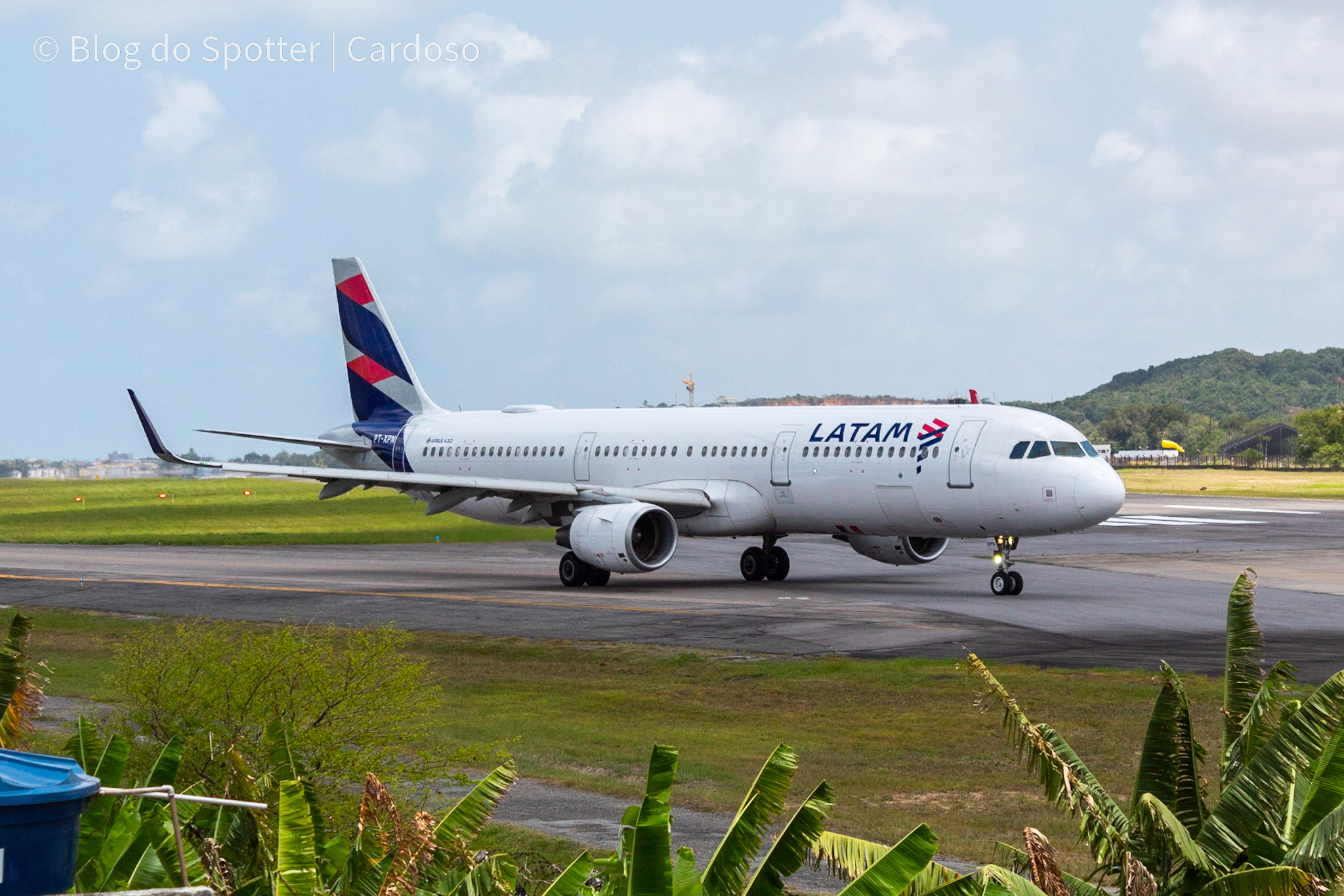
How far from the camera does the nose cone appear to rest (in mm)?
27625

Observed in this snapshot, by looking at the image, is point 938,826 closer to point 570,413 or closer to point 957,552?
point 570,413

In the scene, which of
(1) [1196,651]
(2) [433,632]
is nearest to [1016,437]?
(1) [1196,651]

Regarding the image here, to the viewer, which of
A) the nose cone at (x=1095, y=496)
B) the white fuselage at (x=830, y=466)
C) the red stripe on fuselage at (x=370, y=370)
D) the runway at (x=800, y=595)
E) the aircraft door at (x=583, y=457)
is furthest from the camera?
the red stripe on fuselage at (x=370, y=370)

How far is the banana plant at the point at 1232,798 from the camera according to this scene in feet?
18.4

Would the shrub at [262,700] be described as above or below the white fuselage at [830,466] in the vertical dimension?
below

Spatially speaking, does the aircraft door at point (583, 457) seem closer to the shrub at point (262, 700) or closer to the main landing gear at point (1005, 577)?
the main landing gear at point (1005, 577)

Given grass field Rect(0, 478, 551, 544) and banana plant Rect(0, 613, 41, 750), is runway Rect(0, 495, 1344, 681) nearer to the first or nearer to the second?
grass field Rect(0, 478, 551, 544)

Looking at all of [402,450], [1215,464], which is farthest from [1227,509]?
[1215,464]

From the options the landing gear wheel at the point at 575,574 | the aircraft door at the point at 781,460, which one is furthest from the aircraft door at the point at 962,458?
the landing gear wheel at the point at 575,574

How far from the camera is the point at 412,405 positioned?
42.2 meters

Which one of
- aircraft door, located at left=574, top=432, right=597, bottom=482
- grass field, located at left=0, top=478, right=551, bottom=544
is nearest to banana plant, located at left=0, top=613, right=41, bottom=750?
aircraft door, located at left=574, top=432, right=597, bottom=482

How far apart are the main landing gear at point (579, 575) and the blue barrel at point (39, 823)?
92.1 ft

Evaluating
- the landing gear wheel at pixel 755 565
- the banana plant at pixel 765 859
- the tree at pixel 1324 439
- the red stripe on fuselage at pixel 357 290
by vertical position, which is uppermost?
the red stripe on fuselage at pixel 357 290

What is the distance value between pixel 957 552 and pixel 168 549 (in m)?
23.1
